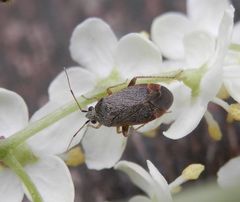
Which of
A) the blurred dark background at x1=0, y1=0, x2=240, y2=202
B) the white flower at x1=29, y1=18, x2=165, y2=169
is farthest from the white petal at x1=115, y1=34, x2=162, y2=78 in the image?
the blurred dark background at x1=0, y1=0, x2=240, y2=202

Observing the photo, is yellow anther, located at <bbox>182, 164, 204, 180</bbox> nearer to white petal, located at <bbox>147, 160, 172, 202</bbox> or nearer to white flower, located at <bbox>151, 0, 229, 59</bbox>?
white petal, located at <bbox>147, 160, 172, 202</bbox>

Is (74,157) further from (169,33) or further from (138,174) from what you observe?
(169,33)

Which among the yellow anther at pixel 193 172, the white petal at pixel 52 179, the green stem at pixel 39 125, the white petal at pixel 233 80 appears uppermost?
the green stem at pixel 39 125

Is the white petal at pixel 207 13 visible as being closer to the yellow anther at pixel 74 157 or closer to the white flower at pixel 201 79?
the white flower at pixel 201 79

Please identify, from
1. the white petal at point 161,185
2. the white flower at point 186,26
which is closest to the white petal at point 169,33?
the white flower at point 186,26

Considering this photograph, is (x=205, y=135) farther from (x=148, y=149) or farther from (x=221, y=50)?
(x=221, y=50)
